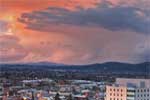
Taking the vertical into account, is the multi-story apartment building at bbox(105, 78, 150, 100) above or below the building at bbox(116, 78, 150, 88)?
below

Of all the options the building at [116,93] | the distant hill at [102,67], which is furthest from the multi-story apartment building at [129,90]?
the distant hill at [102,67]

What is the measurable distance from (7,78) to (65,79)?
837 mm

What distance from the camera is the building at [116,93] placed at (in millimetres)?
4828

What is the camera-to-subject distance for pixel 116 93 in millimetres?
4871

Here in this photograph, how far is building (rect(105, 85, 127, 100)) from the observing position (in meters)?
4.83

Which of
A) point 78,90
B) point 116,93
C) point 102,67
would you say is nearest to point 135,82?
point 116,93

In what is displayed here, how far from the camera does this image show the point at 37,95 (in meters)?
5.50

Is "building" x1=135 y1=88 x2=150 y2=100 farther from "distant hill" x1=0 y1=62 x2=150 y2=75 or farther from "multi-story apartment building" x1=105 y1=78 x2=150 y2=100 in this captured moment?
"distant hill" x1=0 y1=62 x2=150 y2=75

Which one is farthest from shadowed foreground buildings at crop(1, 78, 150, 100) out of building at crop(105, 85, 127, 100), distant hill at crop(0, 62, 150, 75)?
distant hill at crop(0, 62, 150, 75)

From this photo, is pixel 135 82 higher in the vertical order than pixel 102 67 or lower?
lower

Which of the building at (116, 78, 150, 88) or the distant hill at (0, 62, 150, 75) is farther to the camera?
the building at (116, 78, 150, 88)

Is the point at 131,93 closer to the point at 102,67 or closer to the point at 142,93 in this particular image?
the point at 142,93

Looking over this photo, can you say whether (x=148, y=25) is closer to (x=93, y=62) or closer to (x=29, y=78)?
(x=93, y=62)

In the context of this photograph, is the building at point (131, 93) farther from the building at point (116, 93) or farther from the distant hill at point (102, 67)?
the distant hill at point (102, 67)
